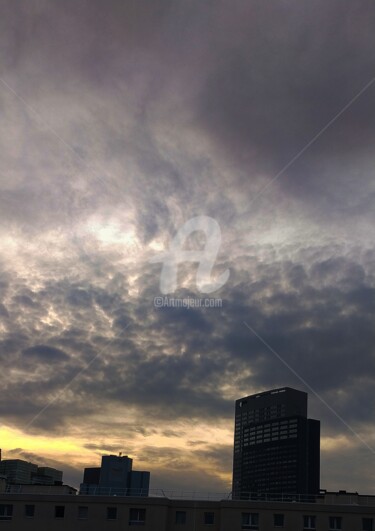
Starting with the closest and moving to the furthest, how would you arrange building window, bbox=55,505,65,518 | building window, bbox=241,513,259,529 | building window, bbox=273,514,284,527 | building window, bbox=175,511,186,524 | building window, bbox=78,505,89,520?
building window, bbox=273,514,284,527 < building window, bbox=241,513,259,529 < building window, bbox=78,505,89,520 < building window, bbox=55,505,65,518 < building window, bbox=175,511,186,524

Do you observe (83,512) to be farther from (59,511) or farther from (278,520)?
(278,520)

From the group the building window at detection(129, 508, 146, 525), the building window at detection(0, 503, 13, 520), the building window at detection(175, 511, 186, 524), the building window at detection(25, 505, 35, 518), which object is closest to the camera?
the building window at detection(129, 508, 146, 525)

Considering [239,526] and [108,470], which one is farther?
[108,470]

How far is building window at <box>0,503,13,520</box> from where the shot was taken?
70.1 m

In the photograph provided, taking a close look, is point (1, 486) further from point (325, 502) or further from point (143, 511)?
point (325, 502)

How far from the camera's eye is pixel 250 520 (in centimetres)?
6912

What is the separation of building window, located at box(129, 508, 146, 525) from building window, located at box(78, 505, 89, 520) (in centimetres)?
454

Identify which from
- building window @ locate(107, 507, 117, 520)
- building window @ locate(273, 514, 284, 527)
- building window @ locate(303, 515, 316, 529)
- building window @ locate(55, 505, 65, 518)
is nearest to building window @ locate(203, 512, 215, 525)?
building window @ locate(273, 514, 284, 527)

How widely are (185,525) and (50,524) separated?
45.8 ft

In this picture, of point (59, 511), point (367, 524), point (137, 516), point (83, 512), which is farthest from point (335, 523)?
point (59, 511)

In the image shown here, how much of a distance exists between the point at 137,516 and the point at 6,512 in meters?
13.8

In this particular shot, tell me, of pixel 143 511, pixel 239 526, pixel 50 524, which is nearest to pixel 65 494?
pixel 50 524

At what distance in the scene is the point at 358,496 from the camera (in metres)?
73.8

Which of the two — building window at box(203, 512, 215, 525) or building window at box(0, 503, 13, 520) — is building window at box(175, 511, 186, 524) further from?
building window at box(0, 503, 13, 520)
